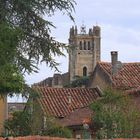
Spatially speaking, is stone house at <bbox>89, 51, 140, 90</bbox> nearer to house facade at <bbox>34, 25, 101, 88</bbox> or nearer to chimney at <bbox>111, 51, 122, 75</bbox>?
chimney at <bbox>111, 51, 122, 75</bbox>

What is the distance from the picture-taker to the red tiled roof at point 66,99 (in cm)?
4747

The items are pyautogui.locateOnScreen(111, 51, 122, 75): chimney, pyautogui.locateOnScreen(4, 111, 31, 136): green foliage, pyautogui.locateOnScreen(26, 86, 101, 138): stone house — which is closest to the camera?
pyautogui.locateOnScreen(4, 111, 31, 136): green foliage

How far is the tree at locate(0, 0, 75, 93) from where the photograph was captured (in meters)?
20.0

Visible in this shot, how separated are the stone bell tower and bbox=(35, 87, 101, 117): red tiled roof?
116066 millimetres

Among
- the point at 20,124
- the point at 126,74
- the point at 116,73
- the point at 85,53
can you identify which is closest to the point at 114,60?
the point at 116,73

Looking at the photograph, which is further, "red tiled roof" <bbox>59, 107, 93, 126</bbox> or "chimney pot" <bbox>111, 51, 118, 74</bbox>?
"chimney pot" <bbox>111, 51, 118, 74</bbox>

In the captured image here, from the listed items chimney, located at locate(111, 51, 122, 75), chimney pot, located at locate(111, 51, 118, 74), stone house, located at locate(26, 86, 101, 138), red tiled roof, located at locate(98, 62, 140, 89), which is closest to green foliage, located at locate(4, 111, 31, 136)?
stone house, located at locate(26, 86, 101, 138)

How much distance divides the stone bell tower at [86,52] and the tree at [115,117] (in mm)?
140829

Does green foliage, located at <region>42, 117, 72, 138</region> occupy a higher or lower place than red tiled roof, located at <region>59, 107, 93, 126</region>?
lower

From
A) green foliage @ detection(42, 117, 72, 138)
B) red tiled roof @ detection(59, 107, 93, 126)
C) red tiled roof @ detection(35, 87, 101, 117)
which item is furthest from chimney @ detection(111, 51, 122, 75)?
green foliage @ detection(42, 117, 72, 138)

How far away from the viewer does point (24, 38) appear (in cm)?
2248

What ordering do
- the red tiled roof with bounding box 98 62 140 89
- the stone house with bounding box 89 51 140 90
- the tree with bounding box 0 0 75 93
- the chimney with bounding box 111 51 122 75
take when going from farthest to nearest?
the chimney with bounding box 111 51 122 75, the stone house with bounding box 89 51 140 90, the red tiled roof with bounding box 98 62 140 89, the tree with bounding box 0 0 75 93

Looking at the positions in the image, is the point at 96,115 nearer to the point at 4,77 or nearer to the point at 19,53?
the point at 19,53

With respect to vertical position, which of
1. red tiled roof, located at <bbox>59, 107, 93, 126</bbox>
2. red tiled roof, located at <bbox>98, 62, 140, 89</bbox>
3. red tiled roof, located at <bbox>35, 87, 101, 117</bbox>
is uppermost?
red tiled roof, located at <bbox>98, 62, 140, 89</bbox>
